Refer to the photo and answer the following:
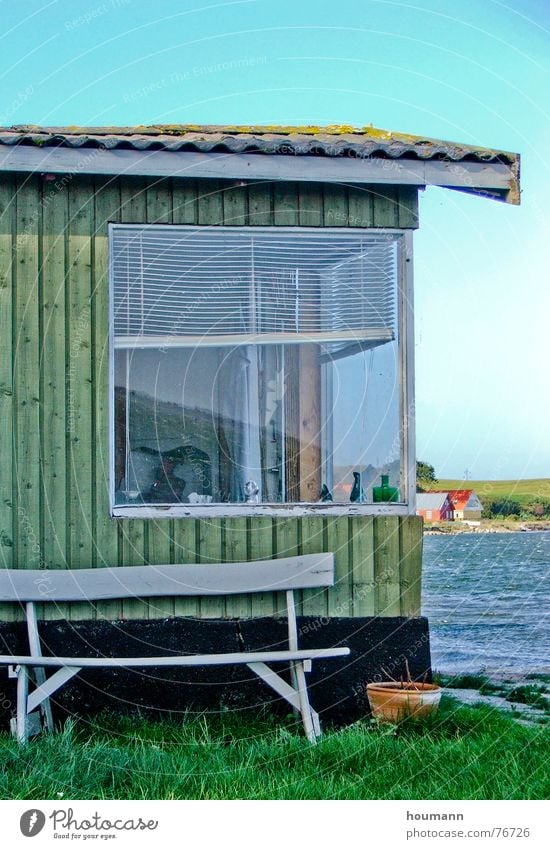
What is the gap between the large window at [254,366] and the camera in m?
7.55

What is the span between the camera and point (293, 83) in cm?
721

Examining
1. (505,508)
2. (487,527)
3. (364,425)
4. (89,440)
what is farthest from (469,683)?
(487,527)

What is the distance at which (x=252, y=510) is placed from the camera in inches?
297

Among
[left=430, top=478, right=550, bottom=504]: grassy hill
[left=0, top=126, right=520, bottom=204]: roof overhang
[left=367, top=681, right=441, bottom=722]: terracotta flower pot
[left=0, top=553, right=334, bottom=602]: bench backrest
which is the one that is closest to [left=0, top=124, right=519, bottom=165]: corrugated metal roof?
[left=0, top=126, right=520, bottom=204]: roof overhang

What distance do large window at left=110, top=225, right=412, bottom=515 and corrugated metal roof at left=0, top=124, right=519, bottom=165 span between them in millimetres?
560

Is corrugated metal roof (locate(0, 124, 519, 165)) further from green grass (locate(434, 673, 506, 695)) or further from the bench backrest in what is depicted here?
green grass (locate(434, 673, 506, 695))

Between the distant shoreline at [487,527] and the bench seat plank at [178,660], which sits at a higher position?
the bench seat plank at [178,660]

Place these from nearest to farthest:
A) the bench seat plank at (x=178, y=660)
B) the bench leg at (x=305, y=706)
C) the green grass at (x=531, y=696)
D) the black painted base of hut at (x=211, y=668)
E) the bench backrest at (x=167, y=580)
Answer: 1. the bench seat plank at (x=178, y=660)
2. the bench leg at (x=305, y=706)
3. the bench backrest at (x=167, y=580)
4. the black painted base of hut at (x=211, y=668)
5. the green grass at (x=531, y=696)

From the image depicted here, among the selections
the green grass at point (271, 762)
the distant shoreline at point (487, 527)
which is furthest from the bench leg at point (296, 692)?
the distant shoreline at point (487, 527)

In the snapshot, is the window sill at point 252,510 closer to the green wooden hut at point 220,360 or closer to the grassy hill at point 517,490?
the green wooden hut at point 220,360

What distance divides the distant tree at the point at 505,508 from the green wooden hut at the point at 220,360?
89.2ft

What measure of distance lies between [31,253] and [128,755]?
3.03 meters

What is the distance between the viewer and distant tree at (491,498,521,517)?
117 feet
